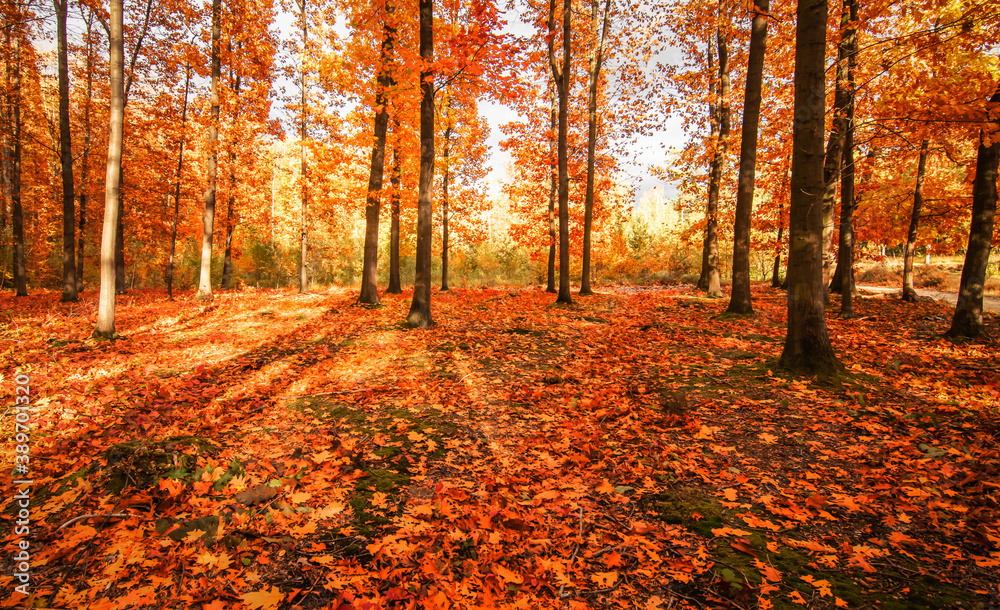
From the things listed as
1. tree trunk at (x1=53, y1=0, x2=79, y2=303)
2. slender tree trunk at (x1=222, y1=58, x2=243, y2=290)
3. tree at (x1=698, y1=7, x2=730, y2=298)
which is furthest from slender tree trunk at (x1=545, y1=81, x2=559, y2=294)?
tree trunk at (x1=53, y1=0, x2=79, y2=303)

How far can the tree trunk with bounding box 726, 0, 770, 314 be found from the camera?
9.84 metres

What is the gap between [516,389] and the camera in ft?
19.2

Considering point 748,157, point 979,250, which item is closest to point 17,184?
point 748,157

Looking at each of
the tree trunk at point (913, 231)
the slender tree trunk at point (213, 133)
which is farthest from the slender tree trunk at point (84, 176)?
the tree trunk at point (913, 231)

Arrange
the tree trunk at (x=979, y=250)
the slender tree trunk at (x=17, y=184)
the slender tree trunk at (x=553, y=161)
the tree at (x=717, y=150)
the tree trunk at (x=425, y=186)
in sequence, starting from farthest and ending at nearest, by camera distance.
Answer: the slender tree trunk at (x=553, y=161) → the slender tree trunk at (x=17, y=184) → the tree at (x=717, y=150) → the tree trunk at (x=425, y=186) → the tree trunk at (x=979, y=250)

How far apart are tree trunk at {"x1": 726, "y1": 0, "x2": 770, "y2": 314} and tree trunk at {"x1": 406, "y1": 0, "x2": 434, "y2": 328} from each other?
793 centimetres

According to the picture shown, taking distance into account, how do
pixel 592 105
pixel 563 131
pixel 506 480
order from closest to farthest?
1. pixel 506 480
2. pixel 563 131
3. pixel 592 105

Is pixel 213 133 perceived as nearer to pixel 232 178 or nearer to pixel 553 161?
pixel 232 178

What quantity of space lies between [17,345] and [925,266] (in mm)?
37135

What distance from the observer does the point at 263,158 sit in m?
20.1

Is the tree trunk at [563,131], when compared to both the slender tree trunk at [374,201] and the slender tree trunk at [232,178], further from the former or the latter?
the slender tree trunk at [232,178]

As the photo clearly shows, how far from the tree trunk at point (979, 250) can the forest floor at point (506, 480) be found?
592 millimetres

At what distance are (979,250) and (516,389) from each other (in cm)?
923

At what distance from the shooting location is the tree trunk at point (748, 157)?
9.84 metres
